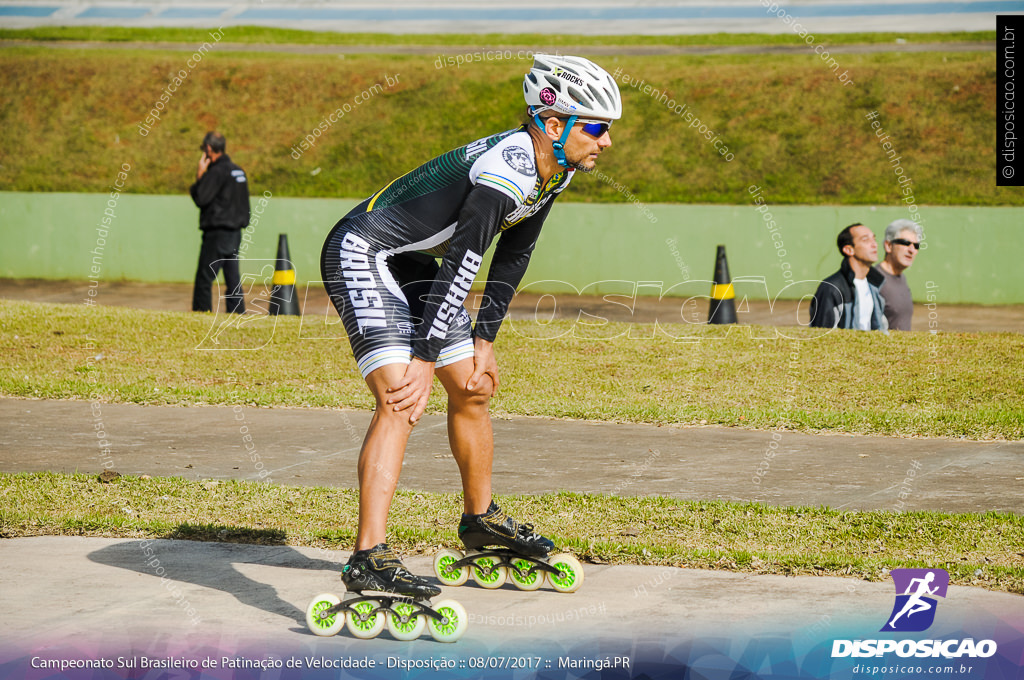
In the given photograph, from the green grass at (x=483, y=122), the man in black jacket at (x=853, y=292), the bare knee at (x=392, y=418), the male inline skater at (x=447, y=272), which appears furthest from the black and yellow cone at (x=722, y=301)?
the bare knee at (x=392, y=418)

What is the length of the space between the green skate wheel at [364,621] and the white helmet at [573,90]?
6.09 ft

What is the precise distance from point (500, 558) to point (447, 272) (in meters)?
1.23

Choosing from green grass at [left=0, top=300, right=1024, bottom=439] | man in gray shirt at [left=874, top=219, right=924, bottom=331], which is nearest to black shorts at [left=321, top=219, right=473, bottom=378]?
green grass at [left=0, top=300, right=1024, bottom=439]

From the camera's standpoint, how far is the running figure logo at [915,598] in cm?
378

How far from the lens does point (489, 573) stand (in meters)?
4.39

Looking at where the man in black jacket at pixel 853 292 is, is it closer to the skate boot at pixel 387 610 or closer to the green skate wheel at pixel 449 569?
the green skate wheel at pixel 449 569

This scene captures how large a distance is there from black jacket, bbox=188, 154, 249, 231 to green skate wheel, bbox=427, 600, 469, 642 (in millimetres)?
9610

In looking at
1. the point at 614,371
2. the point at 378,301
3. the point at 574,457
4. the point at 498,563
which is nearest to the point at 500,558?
the point at 498,563

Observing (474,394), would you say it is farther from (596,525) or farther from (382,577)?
(596,525)

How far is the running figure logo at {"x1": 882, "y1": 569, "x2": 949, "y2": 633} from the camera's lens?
3.78 meters

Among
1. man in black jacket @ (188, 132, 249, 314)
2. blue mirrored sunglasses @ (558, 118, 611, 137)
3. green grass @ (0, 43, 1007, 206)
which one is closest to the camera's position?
blue mirrored sunglasses @ (558, 118, 611, 137)

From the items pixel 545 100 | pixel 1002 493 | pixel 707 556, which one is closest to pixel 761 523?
pixel 707 556

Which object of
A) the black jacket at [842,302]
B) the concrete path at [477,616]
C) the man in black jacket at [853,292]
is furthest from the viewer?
the black jacket at [842,302]

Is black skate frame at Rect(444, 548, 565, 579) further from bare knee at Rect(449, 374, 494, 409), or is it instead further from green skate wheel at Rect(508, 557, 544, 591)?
bare knee at Rect(449, 374, 494, 409)
